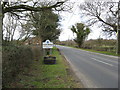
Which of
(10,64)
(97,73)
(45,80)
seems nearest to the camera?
(10,64)

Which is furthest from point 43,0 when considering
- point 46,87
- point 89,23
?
point 89,23

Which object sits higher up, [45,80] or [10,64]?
[10,64]

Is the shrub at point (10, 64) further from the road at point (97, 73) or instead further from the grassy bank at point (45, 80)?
the road at point (97, 73)

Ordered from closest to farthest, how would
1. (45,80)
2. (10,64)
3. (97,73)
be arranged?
(10,64), (45,80), (97,73)

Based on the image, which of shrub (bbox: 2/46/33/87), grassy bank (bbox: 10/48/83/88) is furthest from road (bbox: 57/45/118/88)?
shrub (bbox: 2/46/33/87)

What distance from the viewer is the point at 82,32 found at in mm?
47469

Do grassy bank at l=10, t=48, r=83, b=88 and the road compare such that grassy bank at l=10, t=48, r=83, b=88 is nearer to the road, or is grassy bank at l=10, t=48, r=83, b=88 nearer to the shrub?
the shrub

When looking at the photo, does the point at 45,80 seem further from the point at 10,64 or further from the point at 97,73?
the point at 97,73

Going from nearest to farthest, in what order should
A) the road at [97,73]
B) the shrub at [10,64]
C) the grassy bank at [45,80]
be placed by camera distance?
the shrub at [10,64], the grassy bank at [45,80], the road at [97,73]

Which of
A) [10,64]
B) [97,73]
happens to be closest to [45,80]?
[10,64]

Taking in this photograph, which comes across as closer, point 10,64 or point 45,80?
point 10,64

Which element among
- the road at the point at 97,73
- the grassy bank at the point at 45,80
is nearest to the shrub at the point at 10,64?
the grassy bank at the point at 45,80

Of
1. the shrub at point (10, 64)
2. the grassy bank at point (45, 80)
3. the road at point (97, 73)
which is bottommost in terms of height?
the road at point (97, 73)

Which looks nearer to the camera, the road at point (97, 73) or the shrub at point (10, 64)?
the shrub at point (10, 64)
